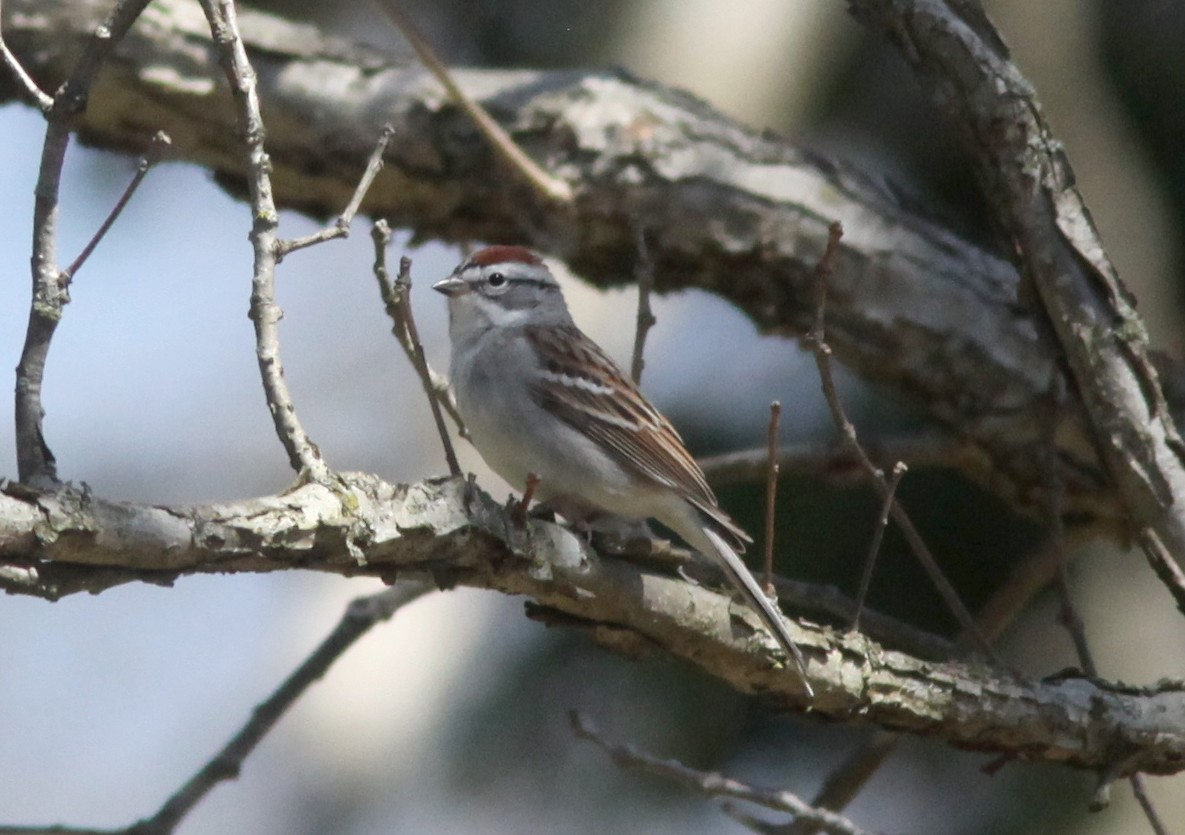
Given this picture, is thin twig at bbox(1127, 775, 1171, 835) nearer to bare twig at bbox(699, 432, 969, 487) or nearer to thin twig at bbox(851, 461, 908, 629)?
thin twig at bbox(851, 461, 908, 629)

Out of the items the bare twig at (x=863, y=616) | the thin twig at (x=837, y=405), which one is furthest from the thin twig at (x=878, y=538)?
the bare twig at (x=863, y=616)

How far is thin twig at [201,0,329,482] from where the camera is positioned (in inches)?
89.7

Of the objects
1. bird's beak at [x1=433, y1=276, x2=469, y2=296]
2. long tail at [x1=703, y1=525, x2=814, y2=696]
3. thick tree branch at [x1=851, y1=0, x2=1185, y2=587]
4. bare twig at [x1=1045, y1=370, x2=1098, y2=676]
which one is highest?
thick tree branch at [x1=851, y1=0, x2=1185, y2=587]

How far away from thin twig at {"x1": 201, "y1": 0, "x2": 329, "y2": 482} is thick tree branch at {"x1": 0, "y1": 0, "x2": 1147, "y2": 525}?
187 cm

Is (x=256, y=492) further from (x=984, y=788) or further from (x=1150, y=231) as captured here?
(x=1150, y=231)

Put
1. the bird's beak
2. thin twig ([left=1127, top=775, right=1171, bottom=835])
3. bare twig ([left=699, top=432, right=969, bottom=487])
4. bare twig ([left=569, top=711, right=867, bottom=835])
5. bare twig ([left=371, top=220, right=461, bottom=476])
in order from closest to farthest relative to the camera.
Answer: bare twig ([left=371, top=220, right=461, bottom=476])
bare twig ([left=569, top=711, right=867, bottom=835])
thin twig ([left=1127, top=775, right=1171, bottom=835])
bare twig ([left=699, top=432, right=969, bottom=487])
the bird's beak

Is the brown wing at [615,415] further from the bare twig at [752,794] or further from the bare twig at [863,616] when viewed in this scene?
the bare twig at [752,794]

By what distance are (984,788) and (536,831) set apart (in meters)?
1.85

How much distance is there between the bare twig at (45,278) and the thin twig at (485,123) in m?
1.56

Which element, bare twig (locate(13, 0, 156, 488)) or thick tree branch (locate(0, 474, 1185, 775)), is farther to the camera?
A: bare twig (locate(13, 0, 156, 488))

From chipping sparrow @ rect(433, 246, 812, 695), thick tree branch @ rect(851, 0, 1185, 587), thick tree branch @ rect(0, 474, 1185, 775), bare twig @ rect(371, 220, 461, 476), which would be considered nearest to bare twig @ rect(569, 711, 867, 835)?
thick tree branch @ rect(0, 474, 1185, 775)

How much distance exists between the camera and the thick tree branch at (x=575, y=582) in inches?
72.6

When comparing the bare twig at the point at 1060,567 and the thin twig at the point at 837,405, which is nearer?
the thin twig at the point at 837,405

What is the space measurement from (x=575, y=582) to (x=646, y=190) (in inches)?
75.3
